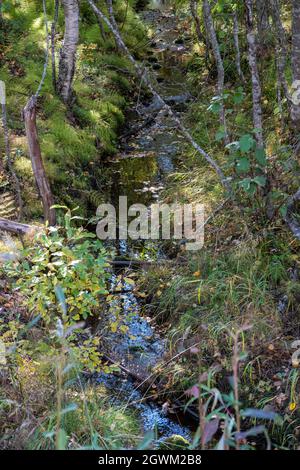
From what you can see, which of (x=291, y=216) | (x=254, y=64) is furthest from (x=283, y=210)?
(x=254, y=64)

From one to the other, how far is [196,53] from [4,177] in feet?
19.4

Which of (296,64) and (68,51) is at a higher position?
(68,51)

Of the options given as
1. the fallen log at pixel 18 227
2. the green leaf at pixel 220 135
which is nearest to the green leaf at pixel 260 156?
the green leaf at pixel 220 135

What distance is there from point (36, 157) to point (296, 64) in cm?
308

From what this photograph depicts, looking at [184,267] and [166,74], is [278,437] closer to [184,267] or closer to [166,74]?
[184,267]

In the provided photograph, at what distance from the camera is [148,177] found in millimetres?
8383

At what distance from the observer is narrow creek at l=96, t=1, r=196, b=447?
15.8 ft

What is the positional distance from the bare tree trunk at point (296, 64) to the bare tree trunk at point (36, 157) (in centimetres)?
289

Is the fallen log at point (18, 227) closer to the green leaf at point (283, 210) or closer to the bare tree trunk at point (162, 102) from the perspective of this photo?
the bare tree trunk at point (162, 102)

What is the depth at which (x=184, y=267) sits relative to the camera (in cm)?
611

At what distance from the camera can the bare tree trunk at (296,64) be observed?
5785 mm

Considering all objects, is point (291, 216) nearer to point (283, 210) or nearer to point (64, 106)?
point (283, 210)

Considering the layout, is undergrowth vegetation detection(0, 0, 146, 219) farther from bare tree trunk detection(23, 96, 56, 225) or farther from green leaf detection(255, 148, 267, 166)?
green leaf detection(255, 148, 267, 166)
